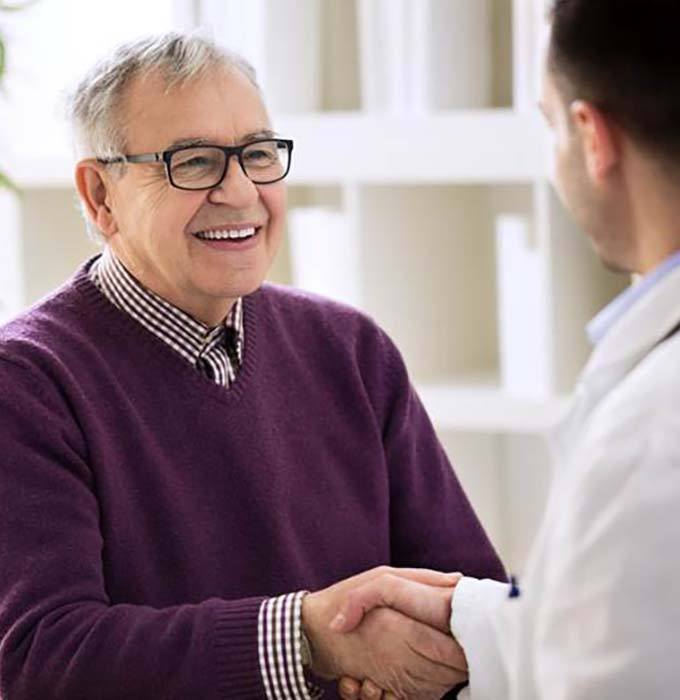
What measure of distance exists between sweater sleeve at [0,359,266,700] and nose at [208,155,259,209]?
1.24ft

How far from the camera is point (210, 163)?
2.19 meters

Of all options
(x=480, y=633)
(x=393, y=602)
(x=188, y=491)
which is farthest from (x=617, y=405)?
(x=188, y=491)

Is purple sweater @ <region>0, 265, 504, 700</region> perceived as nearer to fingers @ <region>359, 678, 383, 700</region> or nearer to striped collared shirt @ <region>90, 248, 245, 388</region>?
striped collared shirt @ <region>90, 248, 245, 388</region>

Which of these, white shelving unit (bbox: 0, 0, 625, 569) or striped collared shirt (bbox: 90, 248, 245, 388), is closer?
striped collared shirt (bbox: 90, 248, 245, 388)

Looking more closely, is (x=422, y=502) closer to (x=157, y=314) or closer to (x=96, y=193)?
(x=157, y=314)

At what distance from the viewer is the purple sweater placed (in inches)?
79.4

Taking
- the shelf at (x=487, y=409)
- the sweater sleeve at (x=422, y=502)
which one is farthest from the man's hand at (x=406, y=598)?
the shelf at (x=487, y=409)

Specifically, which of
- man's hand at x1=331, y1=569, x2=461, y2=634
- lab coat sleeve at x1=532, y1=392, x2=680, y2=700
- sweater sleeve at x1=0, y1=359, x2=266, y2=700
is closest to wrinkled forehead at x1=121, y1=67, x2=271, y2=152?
sweater sleeve at x1=0, y1=359, x2=266, y2=700

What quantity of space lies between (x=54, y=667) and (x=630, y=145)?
96cm

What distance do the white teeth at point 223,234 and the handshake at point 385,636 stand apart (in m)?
0.46

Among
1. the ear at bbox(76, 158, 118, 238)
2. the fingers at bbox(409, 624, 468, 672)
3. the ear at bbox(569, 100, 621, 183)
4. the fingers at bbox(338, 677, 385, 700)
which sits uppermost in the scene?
the ear at bbox(569, 100, 621, 183)

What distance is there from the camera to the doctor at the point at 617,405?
137cm

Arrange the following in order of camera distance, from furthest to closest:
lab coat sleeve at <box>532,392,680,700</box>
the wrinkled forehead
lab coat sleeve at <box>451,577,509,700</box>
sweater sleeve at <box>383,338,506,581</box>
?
sweater sleeve at <box>383,338,506,581</box>
the wrinkled forehead
lab coat sleeve at <box>451,577,509,700</box>
lab coat sleeve at <box>532,392,680,700</box>

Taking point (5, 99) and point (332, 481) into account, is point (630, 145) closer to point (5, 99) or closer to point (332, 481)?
point (332, 481)
